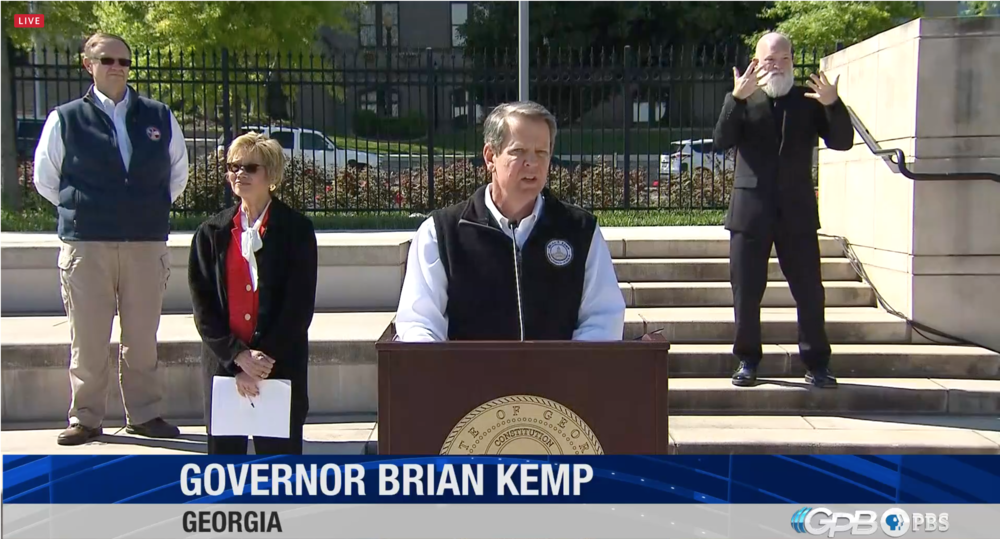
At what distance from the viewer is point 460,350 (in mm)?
2572

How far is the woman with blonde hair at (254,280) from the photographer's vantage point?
3.85 meters

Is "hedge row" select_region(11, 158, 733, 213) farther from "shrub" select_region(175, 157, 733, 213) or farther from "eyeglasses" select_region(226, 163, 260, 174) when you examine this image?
"eyeglasses" select_region(226, 163, 260, 174)

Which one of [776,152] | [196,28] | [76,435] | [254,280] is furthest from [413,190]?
[254,280]

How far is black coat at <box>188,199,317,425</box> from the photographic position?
390cm

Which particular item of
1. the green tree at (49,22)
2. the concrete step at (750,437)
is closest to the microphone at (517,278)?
the concrete step at (750,437)

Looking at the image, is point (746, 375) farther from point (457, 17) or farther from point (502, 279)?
point (457, 17)

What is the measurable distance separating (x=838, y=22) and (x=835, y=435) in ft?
57.7

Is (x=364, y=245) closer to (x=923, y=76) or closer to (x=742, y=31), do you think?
(x=923, y=76)

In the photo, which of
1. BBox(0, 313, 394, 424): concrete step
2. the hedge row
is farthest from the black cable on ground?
BBox(0, 313, 394, 424): concrete step

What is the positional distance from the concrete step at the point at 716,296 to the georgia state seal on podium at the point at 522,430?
16.0 feet

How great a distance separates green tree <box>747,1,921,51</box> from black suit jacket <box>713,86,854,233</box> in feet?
51.0

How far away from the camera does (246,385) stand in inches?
149

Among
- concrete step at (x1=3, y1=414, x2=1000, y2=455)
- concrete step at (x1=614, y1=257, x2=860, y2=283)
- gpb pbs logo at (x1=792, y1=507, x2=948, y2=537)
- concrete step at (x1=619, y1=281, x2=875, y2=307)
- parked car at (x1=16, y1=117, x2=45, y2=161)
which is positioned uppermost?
parked car at (x1=16, y1=117, x2=45, y2=161)

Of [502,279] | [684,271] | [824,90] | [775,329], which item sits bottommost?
[775,329]
